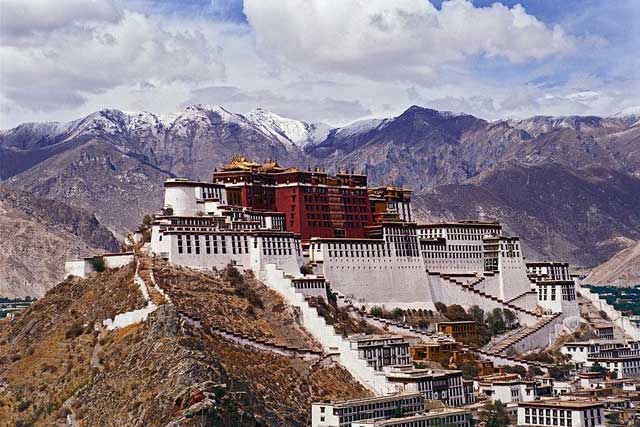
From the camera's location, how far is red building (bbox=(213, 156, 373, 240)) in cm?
13900

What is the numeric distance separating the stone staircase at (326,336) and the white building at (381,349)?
0.75 meters

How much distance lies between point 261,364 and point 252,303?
9907mm

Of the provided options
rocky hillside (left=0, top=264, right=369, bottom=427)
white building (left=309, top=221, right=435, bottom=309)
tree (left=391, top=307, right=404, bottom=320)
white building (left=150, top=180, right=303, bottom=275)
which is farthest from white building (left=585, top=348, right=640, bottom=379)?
rocky hillside (left=0, top=264, right=369, bottom=427)

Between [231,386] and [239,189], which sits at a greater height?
[239,189]

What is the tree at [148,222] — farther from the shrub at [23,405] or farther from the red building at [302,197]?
the shrub at [23,405]

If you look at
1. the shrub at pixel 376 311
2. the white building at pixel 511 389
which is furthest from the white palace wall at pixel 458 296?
the white building at pixel 511 389

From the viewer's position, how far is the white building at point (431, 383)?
Result: 115m

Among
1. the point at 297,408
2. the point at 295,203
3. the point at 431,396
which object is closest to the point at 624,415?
the point at 431,396

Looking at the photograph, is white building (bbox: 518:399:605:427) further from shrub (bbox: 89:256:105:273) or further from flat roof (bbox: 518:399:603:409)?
shrub (bbox: 89:256:105:273)

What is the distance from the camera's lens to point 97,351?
115 m

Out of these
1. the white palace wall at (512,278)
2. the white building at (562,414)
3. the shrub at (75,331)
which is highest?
the white palace wall at (512,278)

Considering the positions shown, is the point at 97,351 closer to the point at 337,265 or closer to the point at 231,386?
the point at 231,386

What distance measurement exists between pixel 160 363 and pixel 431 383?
75.2ft

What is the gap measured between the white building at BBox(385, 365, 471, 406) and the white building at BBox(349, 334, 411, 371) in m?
1.42
